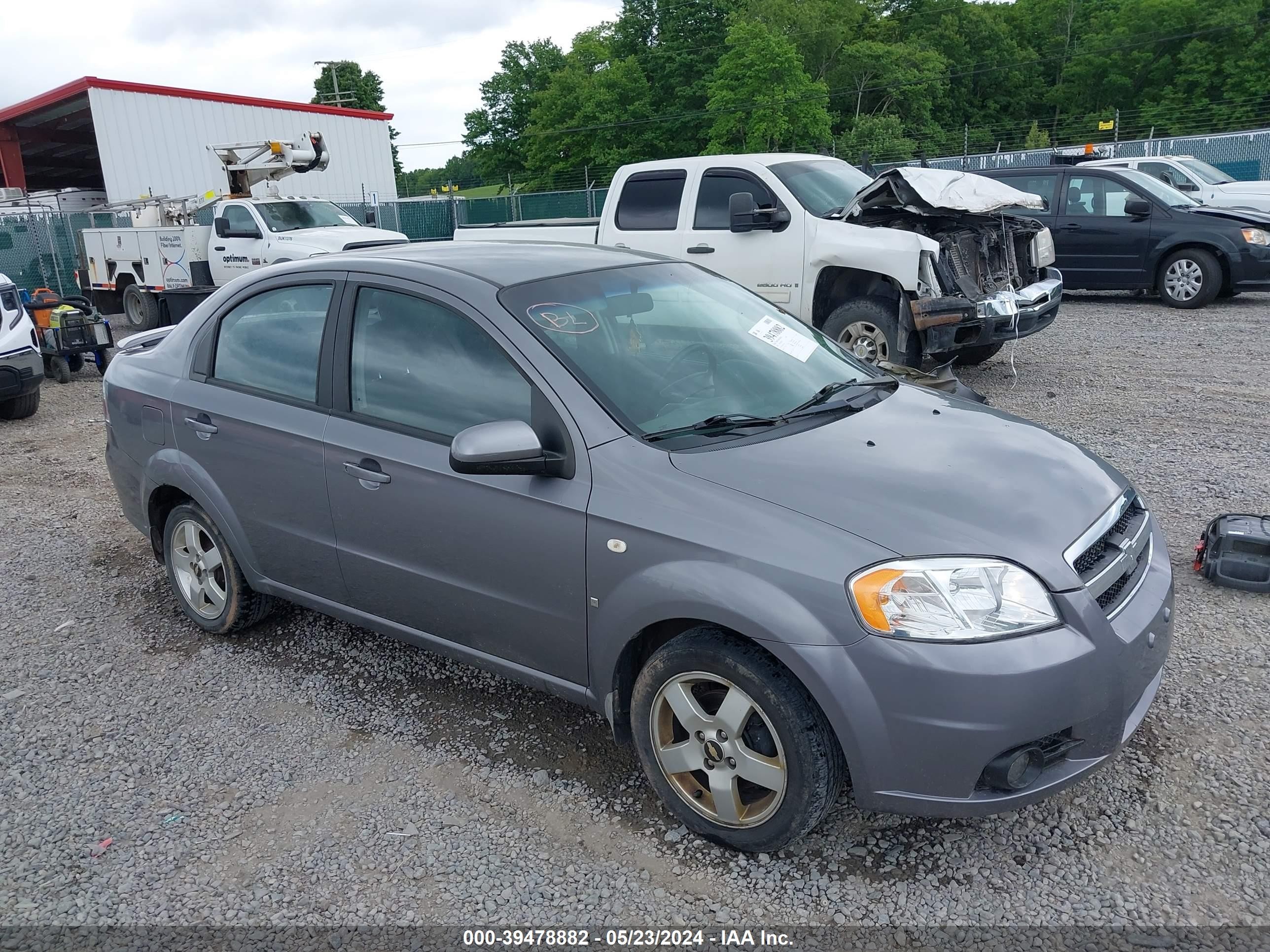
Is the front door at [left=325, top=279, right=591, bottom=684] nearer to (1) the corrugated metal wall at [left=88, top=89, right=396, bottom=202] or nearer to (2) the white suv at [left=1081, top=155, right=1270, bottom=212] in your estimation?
(2) the white suv at [left=1081, top=155, right=1270, bottom=212]

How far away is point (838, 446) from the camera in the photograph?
2982 mm

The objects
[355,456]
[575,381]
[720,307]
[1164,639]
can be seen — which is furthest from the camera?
[720,307]

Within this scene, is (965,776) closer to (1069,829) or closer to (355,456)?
(1069,829)

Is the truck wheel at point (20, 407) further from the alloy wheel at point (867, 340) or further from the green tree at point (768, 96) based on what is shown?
the green tree at point (768, 96)

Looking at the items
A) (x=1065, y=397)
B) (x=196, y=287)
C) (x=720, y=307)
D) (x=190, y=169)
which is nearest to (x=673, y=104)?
(x=190, y=169)

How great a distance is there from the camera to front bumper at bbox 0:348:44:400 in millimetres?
9008

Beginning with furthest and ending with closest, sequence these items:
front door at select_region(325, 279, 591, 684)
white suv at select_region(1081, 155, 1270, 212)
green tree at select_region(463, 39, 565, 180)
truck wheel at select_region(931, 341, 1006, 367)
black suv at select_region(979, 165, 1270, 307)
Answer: green tree at select_region(463, 39, 565, 180), white suv at select_region(1081, 155, 1270, 212), black suv at select_region(979, 165, 1270, 307), truck wheel at select_region(931, 341, 1006, 367), front door at select_region(325, 279, 591, 684)

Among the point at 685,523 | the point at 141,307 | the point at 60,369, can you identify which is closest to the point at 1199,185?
the point at 685,523

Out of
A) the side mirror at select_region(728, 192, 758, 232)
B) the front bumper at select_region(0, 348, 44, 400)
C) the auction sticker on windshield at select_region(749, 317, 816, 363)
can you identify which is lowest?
the front bumper at select_region(0, 348, 44, 400)

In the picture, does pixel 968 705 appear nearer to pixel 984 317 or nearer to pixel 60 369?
pixel 984 317

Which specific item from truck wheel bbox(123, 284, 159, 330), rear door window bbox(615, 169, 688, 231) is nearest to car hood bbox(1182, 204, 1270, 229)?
rear door window bbox(615, 169, 688, 231)

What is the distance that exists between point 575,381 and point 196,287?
1340cm

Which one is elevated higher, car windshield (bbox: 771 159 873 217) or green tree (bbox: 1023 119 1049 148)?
green tree (bbox: 1023 119 1049 148)

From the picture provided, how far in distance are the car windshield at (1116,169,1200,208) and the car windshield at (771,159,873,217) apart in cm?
461
